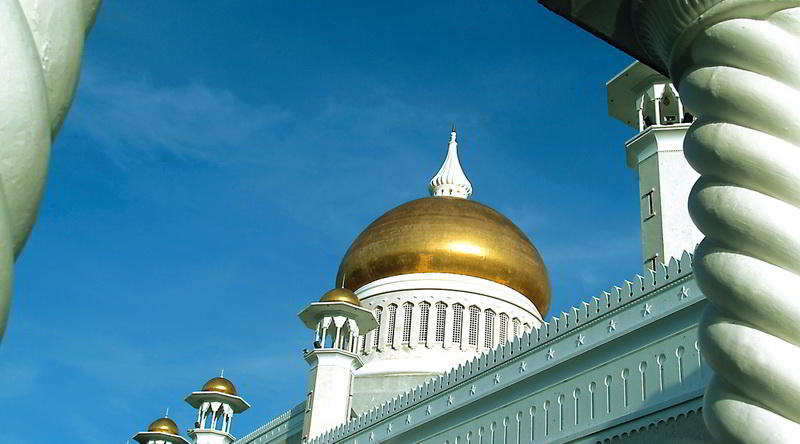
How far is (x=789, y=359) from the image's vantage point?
175cm

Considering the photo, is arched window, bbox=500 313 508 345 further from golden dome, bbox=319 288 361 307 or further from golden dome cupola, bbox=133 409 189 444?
golden dome cupola, bbox=133 409 189 444

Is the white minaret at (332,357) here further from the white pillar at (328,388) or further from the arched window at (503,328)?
the arched window at (503,328)

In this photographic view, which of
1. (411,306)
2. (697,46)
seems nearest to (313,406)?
(411,306)

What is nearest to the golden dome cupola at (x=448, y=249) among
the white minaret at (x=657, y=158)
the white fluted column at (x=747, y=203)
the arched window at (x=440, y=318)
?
the arched window at (x=440, y=318)

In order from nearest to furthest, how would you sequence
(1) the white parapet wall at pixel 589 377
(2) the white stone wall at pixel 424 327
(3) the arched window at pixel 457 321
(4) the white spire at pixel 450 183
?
(1) the white parapet wall at pixel 589 377, (2) the white stone wall at pixel 424 327, (3) the arched window at pixel 457 321, (4) the white spire at pixel 450 183

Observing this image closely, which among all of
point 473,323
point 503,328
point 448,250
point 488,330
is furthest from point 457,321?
point 448,250

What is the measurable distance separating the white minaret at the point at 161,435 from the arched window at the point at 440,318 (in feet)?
30.7

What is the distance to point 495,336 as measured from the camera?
2920 cm

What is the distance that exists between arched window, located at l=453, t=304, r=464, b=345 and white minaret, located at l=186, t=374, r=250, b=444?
6.95 meters

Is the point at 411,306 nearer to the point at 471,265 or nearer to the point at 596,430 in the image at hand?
the point at 471,265

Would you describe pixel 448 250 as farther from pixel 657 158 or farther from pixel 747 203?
pixel 747 203

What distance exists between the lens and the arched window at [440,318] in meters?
29.0

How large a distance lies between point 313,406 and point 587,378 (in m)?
10.2

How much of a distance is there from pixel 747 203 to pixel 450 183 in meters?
34.0
